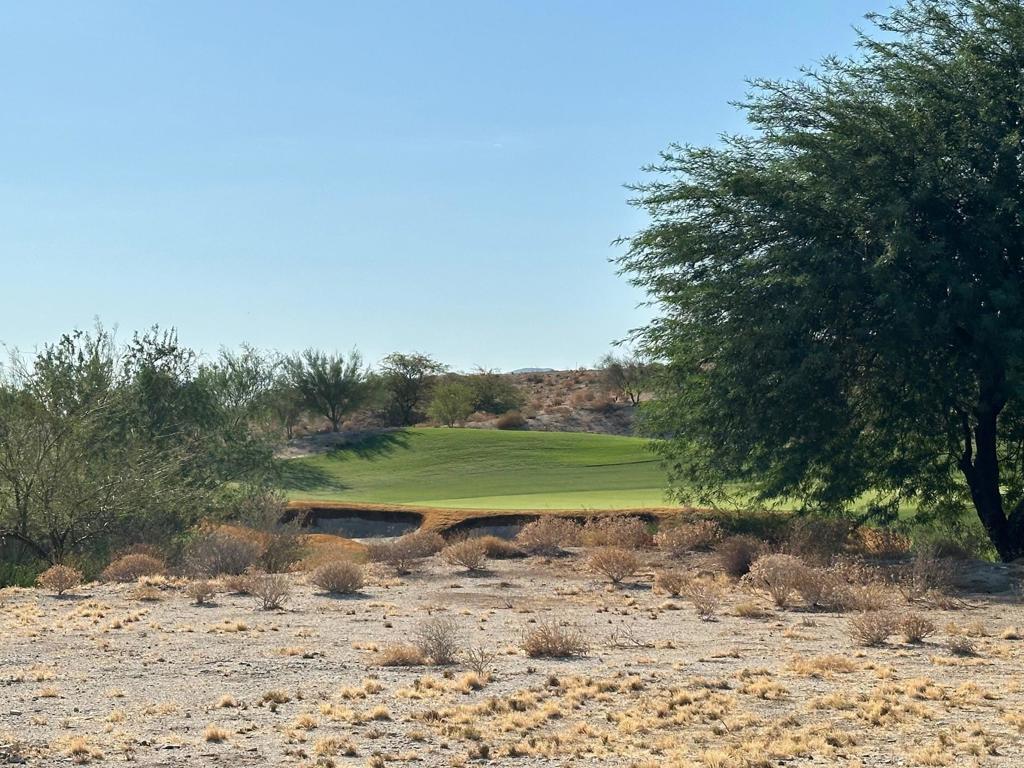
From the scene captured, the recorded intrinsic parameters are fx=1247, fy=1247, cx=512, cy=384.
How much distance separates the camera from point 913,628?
13297 mm

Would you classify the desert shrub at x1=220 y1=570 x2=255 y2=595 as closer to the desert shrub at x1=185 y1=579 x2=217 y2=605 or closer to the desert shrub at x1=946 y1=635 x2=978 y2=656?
the desert shrub at x1=185 y1=579 x2=217 y2=605

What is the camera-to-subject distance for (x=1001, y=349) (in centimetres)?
1973

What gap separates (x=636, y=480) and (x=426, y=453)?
1318cm

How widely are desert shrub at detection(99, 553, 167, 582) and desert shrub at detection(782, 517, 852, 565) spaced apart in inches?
443

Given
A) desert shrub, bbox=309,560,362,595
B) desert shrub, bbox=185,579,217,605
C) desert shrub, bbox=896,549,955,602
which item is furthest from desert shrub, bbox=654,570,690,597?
desert shrub, bbox=185,579,217,605

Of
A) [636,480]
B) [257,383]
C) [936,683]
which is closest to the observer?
[936,683]

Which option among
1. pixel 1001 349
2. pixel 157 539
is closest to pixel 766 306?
pixel 1001 349

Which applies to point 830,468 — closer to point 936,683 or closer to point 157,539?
point 936,683

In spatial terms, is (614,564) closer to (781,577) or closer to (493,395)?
(781,577)

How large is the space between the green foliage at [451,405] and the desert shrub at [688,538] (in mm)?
48200

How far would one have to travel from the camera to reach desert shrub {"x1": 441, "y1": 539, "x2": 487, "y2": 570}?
2314 cm

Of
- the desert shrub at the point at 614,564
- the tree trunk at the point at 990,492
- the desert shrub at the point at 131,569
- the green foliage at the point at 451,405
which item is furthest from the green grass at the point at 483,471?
the desert shrub at the point at 131,569

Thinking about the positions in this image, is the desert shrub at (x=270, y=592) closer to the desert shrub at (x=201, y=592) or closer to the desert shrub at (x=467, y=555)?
the desert shrub at (x=201, y=592)

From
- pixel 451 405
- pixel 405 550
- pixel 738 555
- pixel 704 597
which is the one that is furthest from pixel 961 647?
pixel 451 405
